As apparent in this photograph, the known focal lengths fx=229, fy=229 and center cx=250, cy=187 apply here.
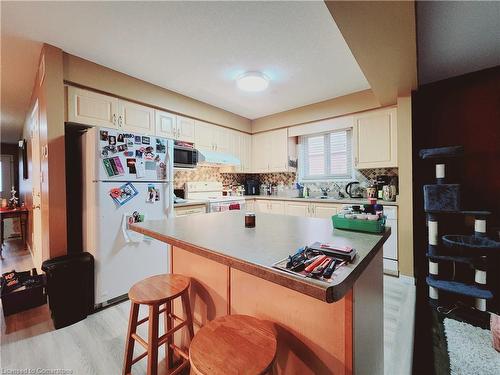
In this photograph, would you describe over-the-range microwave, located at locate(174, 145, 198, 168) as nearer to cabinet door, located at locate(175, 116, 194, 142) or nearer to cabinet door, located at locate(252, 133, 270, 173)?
cabinet door, located at locate(175, 116, 194, 142)

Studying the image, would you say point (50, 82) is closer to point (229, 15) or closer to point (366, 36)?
point (229, 15)

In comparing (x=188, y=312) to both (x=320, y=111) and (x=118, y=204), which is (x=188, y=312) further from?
(x=320, y=111)

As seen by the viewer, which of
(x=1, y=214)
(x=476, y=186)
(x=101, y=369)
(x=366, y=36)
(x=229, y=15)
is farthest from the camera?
(x=1, y=214)

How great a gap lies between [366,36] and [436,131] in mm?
1865

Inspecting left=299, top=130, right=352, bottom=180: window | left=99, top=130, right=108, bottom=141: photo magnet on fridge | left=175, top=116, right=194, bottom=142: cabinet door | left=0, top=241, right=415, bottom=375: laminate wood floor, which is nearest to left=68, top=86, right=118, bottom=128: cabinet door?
left=99, top=130, right=108, bottom=141: photo magnet on fridge

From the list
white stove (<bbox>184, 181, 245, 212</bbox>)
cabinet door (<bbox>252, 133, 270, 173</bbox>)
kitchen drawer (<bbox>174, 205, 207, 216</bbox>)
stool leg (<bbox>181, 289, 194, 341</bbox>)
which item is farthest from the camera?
cabinet door (<bbox>252, 133, 270, 173</bbox>)

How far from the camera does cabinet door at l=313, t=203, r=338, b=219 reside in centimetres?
324

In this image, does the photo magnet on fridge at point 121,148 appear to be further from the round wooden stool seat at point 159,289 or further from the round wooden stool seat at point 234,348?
the round wooden stool seat at point 234,348

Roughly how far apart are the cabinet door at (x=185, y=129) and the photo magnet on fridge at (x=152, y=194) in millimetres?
1051

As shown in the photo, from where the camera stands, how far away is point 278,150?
4285 mm

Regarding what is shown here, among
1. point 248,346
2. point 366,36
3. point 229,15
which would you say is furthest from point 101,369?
point 366,36

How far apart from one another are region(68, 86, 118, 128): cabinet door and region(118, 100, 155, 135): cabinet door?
80mm

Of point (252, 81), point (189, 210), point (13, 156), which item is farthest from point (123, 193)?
point (13, 156)

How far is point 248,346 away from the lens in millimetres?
856
